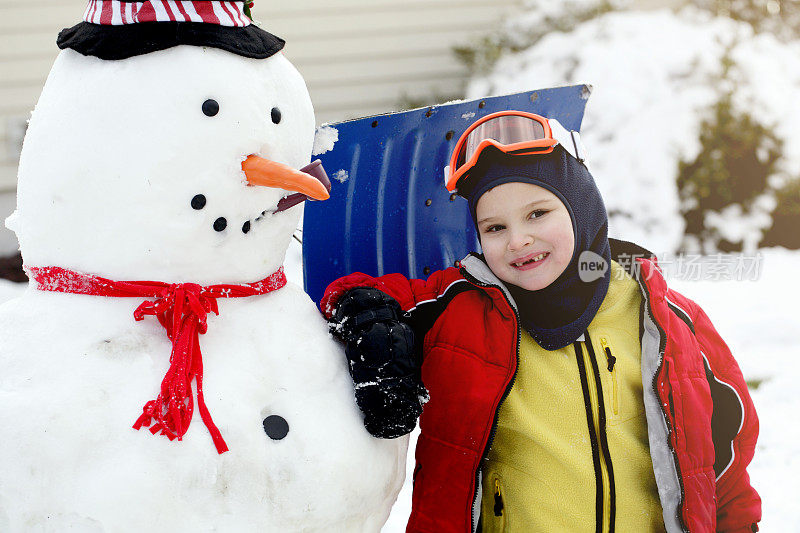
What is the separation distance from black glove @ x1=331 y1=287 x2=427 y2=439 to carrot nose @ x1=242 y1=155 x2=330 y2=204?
0.98 ft

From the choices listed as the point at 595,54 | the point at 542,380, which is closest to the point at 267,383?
the point at 542,380

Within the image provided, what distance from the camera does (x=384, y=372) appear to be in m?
1.44

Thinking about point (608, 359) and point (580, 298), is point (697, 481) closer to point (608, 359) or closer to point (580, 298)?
point (608, 359)

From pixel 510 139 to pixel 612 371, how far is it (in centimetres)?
62

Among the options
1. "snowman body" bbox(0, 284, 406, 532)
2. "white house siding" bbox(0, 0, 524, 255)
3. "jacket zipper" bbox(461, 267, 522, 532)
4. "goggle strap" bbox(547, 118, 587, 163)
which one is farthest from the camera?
"white house siding" bbox(0, 0, 524, 255)

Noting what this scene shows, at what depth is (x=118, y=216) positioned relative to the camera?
52.4 inches

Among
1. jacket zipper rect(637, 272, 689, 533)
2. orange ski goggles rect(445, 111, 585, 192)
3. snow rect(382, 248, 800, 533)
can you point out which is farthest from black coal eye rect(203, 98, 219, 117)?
snow rect(382, 248, 800, 533)

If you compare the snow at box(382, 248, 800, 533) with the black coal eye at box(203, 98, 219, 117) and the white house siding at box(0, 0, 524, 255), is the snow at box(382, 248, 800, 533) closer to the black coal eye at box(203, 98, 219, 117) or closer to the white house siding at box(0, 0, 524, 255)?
the black coal eye at box(203, 98, 219, 117)

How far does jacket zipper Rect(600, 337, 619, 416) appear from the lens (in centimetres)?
171

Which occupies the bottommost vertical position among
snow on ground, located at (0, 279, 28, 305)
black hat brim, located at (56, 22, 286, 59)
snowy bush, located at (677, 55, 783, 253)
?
snow on ground, located at (0, 279, 28, 305)

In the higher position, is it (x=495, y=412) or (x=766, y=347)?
(x=495, y=412)

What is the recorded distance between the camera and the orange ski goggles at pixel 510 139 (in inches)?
66.3

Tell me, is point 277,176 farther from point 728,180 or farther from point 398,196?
point 728,180

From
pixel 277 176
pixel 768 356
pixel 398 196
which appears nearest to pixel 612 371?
pixel 398 196
